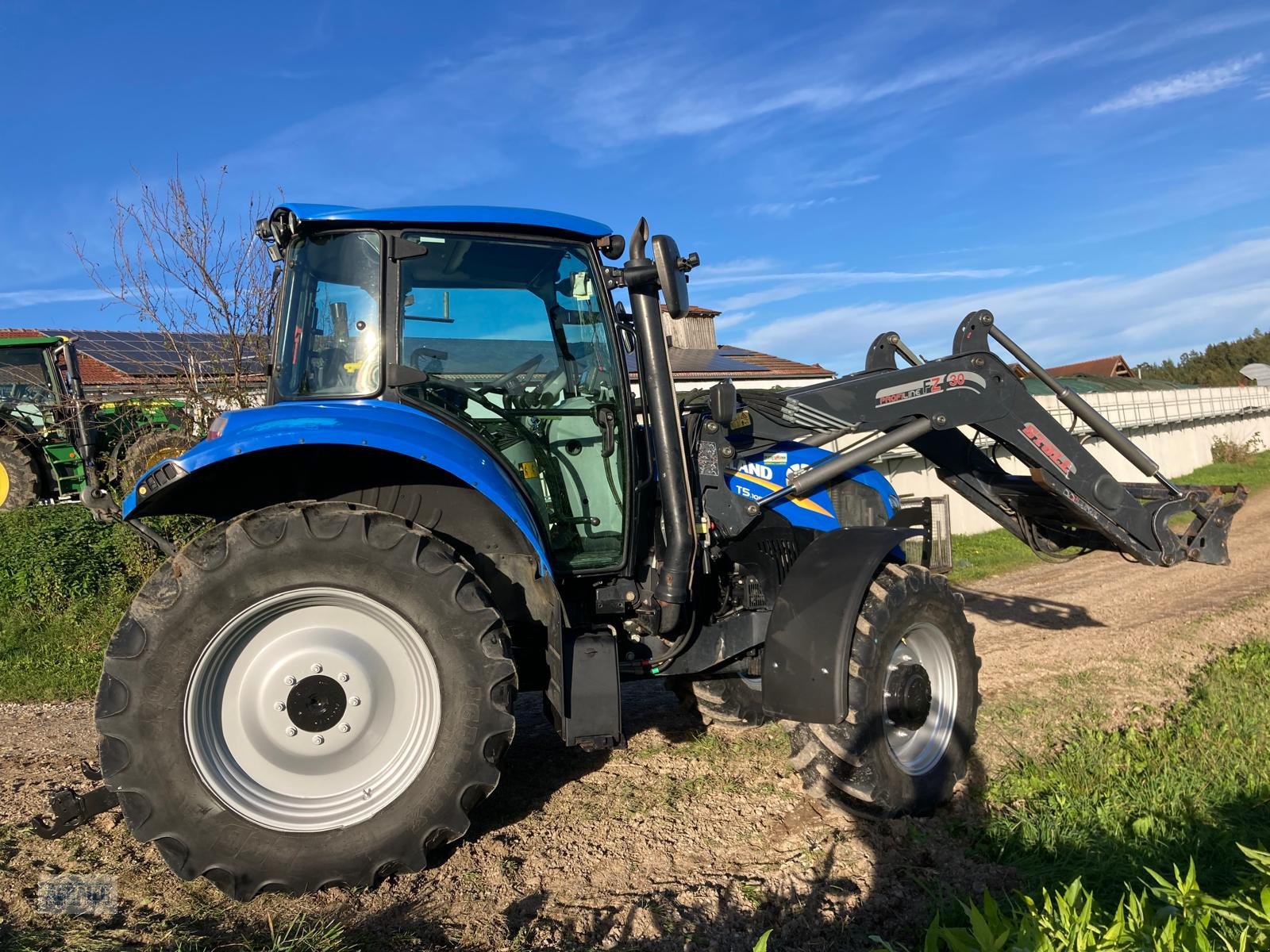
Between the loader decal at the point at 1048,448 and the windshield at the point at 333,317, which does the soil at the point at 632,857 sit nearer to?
the loader decal at the point at 1048,448

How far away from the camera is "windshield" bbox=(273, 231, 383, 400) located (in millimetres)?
3770

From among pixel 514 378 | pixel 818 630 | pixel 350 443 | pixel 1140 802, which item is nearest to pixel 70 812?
pixel 350 443

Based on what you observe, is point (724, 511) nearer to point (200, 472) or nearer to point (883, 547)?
point (883, 547)

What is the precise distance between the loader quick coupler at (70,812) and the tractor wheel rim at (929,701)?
3242mm

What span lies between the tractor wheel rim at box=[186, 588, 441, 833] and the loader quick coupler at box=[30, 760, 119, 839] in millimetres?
756

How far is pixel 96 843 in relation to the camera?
3.60m

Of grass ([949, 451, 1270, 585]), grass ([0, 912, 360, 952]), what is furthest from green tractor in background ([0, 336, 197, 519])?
grass ([949, 451, 1270, 585])

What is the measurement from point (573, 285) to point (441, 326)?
61 centimetres

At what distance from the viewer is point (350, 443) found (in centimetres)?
335

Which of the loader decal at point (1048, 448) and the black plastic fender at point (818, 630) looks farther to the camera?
the loader decal at point (1048, 448)

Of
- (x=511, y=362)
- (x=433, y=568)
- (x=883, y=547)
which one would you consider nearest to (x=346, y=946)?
(x=433, y=568)

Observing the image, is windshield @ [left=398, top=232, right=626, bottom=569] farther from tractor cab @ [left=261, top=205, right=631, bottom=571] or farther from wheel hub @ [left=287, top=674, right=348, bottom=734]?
wheel hub @ [left=287, top=674, right=348, bottom=734]

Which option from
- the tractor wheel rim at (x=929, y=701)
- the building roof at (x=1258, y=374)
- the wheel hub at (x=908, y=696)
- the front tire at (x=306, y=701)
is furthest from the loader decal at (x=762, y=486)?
the building roof at (x=1258, y=374)

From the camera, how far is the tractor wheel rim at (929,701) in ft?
13.8
